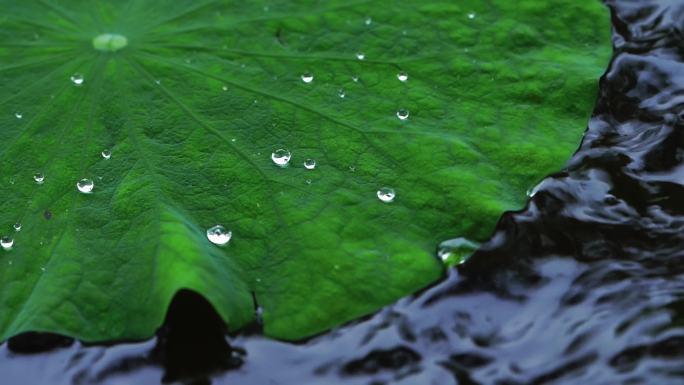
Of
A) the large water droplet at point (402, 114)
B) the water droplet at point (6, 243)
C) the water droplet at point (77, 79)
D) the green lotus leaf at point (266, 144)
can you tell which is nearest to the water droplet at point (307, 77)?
the green lotus leaf at point (266, 144)

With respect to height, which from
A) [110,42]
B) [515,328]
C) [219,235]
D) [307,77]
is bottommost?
[515,328]

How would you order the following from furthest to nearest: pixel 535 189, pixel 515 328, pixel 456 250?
pixel 535 189 < pixel 456 250 < pixel 515 328

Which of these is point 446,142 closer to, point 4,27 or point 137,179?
point 137,179

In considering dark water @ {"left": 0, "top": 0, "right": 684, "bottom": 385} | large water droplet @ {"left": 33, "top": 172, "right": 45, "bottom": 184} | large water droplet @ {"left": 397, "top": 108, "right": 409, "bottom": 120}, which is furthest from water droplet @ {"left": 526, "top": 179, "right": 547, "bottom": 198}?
large water droplet @ {"left": 33, "top": 172, "right": 45, "bottom": 184}

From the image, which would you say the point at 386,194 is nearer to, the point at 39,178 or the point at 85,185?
the point at 85,185

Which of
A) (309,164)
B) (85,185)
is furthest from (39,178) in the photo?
(309,164)

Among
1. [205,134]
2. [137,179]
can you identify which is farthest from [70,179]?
[205,134]

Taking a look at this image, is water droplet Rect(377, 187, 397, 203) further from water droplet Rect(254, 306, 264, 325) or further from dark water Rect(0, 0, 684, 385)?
water droplet Rect(254, 306, 264, 325)
